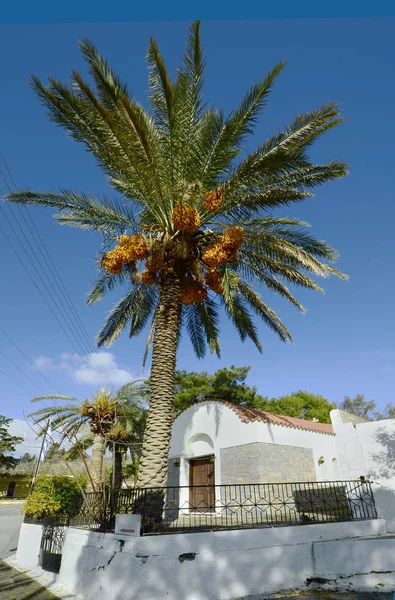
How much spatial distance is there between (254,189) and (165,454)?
663 cm

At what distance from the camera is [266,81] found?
25.5ft

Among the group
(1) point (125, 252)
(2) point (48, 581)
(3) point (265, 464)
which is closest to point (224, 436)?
(3) point (265, 464)

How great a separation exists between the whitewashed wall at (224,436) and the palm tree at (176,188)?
6255mm

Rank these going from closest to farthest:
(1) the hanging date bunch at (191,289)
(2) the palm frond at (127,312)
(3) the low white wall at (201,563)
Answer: (3) the low white wall at (201,563) → (1) the hanging date bunch at (191,289) → (2) the palm frond at (127,312)

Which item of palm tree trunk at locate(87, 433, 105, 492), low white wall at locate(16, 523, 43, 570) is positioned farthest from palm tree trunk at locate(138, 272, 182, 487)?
palm tree trunk at locate(87, 433, 105, 492)

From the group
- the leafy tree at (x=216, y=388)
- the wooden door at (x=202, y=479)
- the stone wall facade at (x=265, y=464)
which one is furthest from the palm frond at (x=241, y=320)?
the leafy tree at (x=216, y=388)

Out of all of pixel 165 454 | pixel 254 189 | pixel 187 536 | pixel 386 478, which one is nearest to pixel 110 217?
pixel 254 189

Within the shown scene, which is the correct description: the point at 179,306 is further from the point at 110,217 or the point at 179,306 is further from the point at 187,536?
the point at 187,536

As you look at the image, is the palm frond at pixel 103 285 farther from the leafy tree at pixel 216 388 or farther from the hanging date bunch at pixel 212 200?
the leafy tree at pixel 216 388

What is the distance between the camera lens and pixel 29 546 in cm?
1086

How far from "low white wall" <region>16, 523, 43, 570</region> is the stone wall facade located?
6.50 metres

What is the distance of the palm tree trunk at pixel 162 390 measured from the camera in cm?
764

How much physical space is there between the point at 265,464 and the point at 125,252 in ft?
30.1

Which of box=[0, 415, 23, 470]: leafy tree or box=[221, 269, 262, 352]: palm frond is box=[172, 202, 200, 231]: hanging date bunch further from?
box=[0, 415, 23, 470]: leafy tree
